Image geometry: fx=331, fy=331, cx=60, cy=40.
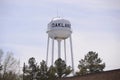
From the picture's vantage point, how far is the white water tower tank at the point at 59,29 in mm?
56219

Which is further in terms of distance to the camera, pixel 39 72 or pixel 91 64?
pixel 91 64

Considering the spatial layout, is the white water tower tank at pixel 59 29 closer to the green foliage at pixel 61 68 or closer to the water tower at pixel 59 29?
the water tower at pixel 59 29

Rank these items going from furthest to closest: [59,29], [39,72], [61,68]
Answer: [61,68], [59,29], [39,72]

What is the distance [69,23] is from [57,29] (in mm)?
3168

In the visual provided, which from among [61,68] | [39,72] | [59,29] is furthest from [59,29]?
[39,72]

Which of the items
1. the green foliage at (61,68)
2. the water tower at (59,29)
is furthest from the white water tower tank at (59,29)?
the green foliage at (61,68)

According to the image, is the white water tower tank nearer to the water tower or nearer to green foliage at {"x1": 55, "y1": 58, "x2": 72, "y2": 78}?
the water tower

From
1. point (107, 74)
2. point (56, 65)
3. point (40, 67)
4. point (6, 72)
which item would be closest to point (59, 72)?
point (56, 65)

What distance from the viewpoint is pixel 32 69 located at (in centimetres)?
5319

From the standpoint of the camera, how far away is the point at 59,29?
56125 millimetres

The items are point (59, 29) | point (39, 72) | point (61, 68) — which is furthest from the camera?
point (61, 68)

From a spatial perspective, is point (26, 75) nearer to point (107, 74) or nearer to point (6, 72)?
point (6, 72)

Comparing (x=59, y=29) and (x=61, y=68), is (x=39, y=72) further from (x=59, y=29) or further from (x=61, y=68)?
(x=59, y=29)

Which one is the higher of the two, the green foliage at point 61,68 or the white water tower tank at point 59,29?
the white water tower tank at point 59,29
